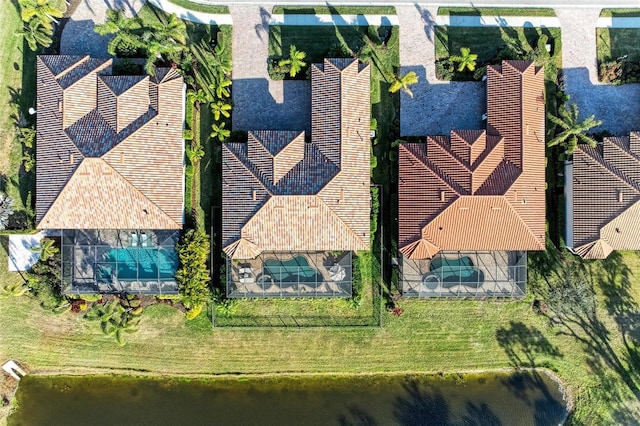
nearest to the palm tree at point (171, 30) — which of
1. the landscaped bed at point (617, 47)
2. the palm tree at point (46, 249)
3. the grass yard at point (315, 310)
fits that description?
the palm tree at point (46, 249)

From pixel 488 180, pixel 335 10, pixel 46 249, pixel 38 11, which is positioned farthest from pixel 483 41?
pixel 46 249

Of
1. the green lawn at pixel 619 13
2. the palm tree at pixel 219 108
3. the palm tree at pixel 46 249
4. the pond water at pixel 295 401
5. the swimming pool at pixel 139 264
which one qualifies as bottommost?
the pond water at pixel 295 401

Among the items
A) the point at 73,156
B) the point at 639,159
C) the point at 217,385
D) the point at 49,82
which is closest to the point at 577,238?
the point at 639,159

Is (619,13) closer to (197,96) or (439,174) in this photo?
(439,174)

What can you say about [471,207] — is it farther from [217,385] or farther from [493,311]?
[217,385]

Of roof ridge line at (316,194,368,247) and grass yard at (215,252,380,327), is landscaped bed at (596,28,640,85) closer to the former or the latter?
roof ridge line at (316,194,368,247)

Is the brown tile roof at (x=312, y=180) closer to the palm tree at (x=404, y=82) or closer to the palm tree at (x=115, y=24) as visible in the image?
the palm tree at (x=404, y=82)
